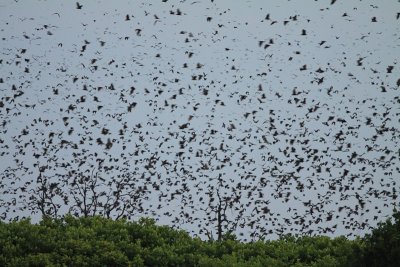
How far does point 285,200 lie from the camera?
33469 mm

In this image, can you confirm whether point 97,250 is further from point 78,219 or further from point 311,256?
point 311,256

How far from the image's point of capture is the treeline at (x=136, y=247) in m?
12.2

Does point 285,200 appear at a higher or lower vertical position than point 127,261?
higher

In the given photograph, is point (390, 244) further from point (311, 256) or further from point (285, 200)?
point (285, 200)

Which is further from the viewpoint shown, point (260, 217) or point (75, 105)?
point (260, 217)

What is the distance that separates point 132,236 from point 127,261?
1153 mm

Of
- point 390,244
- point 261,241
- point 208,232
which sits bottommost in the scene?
point 390,244

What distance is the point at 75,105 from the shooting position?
2855 centimetres

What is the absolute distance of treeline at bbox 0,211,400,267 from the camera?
12.2m

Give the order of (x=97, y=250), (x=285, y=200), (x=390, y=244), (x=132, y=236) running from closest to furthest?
(x=390, y=244), (x=97, y=250), (x=132, y=236), (x=285, y=200)

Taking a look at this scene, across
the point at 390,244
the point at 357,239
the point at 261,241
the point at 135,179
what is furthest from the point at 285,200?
the point at 390,244

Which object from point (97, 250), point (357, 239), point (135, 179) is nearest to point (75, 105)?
point (135, 179)

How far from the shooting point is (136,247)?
12977 millimetres

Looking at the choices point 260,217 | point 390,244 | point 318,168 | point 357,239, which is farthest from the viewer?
point 260,217
